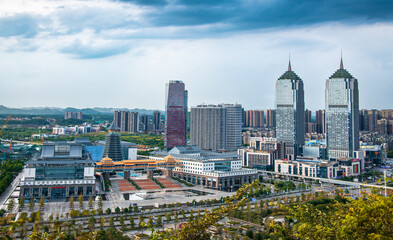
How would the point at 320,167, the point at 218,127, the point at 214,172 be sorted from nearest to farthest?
1. the point at 214,172
2. the point at 320,167
3. the point at 218,127

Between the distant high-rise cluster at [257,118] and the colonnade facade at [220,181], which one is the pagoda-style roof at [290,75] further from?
the distant high-rise cluster at [257,118]

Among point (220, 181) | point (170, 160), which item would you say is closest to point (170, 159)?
point (170, 160)

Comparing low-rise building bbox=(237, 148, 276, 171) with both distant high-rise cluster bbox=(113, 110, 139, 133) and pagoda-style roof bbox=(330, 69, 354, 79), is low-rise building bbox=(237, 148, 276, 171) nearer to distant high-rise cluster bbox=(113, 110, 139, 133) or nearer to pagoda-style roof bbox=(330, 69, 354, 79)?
pagoda-style roof bbox=(330, 69, 354, 79)

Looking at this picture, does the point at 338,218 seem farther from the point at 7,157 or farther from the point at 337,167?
the point at 7,157

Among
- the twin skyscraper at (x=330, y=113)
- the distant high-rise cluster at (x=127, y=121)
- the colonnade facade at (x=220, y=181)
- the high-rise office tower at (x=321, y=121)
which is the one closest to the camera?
the colonnade facade at (x=220, y=181)

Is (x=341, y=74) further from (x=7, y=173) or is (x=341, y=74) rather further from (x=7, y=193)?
(x=7, y=193)

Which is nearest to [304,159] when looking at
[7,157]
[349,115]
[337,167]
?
[337,167]

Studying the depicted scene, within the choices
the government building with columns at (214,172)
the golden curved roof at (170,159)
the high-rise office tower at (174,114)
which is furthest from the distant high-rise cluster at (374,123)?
the golden curved roof at (170,159)
